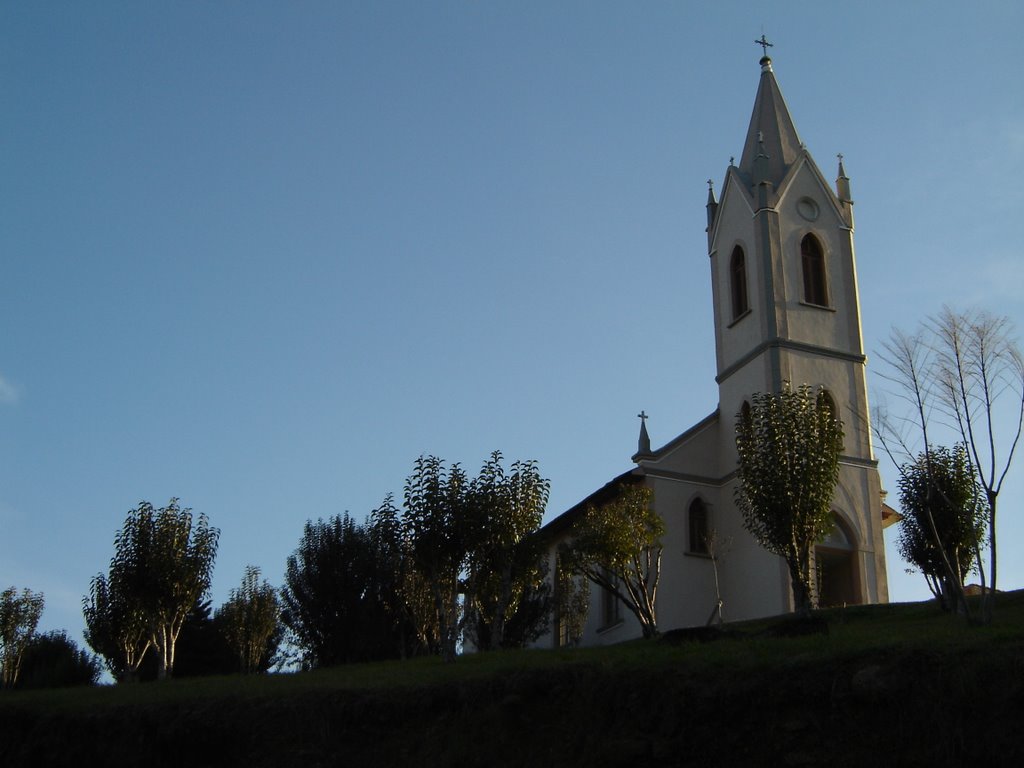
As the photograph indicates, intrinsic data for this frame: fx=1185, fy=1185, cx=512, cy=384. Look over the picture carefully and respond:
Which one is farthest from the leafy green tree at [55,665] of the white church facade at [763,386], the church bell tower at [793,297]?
the church bell tower at [793,297]

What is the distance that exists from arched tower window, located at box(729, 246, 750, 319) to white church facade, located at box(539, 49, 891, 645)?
42mm

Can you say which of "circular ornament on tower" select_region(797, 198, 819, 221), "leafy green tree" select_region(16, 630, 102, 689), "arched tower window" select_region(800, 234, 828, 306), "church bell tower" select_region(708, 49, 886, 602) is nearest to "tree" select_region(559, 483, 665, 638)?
"church bell tower" select_region(708, 49, 886, 602)

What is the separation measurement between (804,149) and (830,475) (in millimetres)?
17610

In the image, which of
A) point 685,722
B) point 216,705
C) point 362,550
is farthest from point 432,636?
point 685,722

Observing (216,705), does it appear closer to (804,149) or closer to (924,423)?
(924,423)

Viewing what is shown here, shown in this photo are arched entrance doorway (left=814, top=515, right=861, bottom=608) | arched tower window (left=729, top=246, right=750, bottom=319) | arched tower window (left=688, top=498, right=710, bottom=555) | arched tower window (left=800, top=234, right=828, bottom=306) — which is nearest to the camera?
arched entrance doorway (left=814, top=515, right=861, bottom=608)

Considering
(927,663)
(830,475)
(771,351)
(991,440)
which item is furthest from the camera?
(771,351)

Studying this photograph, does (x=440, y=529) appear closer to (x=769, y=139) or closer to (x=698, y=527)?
(x=698, y=527)

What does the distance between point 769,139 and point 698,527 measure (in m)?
14.2

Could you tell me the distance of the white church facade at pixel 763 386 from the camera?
3572 centimetres

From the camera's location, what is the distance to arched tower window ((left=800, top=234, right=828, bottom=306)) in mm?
38938

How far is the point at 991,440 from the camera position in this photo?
2156 centimetres

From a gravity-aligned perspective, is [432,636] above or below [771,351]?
below

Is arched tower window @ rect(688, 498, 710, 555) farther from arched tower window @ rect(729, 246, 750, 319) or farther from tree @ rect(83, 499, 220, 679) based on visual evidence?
tree @ rect(83, 499, 220, 679)
